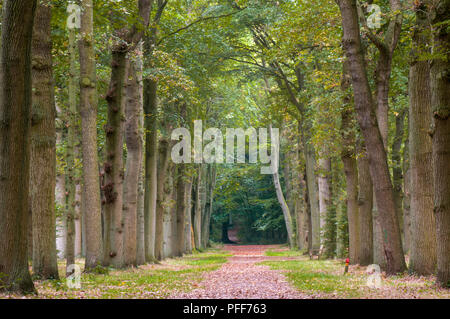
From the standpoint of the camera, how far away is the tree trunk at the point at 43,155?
484 inches

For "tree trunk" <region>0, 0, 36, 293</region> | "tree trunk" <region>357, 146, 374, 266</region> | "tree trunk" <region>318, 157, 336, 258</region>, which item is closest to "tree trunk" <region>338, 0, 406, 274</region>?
"tree trunk" <region>357, 146, 374, 266</region>

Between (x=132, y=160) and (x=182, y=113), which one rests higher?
(x=182, y=113)

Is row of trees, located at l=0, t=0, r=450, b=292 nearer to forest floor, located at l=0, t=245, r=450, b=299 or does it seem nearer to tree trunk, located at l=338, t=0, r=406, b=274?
tree trunk, located at l=338, t=0, r=406, b=274

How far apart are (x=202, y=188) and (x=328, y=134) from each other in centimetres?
2713

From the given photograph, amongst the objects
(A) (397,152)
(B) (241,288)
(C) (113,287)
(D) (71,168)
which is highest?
(A) (397,152)

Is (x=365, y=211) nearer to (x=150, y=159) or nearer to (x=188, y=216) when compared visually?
(x=150, y=159)

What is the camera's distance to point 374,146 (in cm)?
1420

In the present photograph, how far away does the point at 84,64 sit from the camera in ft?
48.6

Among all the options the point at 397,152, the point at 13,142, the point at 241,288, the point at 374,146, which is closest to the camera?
the point at 13,142

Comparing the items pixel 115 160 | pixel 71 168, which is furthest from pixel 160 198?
pixel 71 168

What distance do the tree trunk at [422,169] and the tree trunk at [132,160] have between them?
30.5ft

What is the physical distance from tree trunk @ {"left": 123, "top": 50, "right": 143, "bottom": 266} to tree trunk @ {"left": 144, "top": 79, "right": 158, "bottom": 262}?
102 inches

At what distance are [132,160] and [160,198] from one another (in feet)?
22.7

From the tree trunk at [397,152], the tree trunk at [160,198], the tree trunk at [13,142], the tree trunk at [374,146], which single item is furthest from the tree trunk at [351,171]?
the tree trunk at [13,142]
